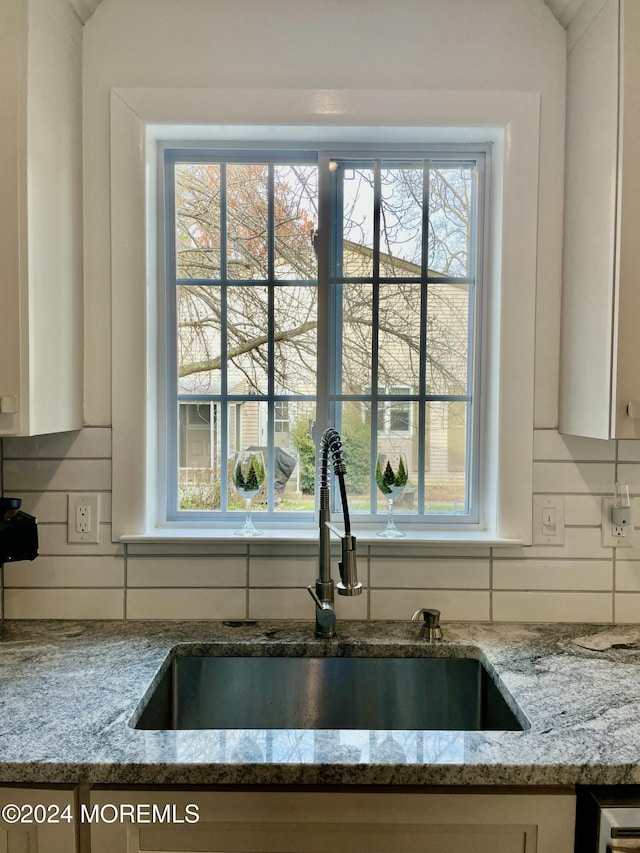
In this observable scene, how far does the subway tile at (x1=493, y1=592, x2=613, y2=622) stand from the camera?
5.14ft

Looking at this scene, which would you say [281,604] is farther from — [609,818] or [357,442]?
[609,818]

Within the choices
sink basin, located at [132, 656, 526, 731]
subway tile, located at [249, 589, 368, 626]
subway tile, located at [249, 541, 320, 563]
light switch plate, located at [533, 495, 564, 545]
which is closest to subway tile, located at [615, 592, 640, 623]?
light switch plate, located at [533, 495, 564, 545]

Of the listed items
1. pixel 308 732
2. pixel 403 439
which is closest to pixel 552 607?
pixel 403 439

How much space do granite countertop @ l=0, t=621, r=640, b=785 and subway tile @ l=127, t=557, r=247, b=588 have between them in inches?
5.6

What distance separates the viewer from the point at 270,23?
1.52m

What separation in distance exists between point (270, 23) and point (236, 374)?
0.92 m

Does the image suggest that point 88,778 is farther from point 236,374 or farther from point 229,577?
point 236,374

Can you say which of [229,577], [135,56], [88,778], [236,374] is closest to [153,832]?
[88,778]

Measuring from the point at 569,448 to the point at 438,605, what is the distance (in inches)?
21.5

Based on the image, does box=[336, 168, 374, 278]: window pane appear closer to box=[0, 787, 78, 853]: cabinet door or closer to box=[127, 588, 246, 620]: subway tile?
box=[127, 588, 246, 620]: subway tile

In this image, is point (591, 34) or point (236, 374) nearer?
point (591, 34)

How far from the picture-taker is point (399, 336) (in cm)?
171

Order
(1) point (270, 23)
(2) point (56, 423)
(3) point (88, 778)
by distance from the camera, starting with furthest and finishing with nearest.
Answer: (1) point (270, 23), (2) point (56, 423), (3) point (88, 778)

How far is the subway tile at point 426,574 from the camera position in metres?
1.58
